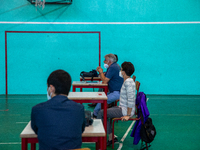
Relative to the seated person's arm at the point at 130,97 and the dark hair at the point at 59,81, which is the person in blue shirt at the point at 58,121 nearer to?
the dark hair at the point at 59,81

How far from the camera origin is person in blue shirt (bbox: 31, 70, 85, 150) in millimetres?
1610

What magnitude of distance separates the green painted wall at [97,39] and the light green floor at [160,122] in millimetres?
862

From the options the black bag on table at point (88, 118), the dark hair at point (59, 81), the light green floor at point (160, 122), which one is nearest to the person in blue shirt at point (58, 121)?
Answer: the dark hair at point (59, 81)

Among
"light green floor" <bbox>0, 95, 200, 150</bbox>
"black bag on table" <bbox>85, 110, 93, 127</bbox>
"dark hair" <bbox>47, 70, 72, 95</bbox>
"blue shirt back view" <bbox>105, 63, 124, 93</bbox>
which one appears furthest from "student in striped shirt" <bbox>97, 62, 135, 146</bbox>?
"dark hair" <bbox>47, 70, 72, 95</bbox>

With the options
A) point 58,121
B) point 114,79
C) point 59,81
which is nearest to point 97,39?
point 114,79

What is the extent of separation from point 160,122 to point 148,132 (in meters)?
1.67

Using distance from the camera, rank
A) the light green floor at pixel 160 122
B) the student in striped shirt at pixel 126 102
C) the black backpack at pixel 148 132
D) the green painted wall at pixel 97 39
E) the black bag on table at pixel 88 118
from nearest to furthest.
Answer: the black bag on table at pixel 88 118 → the black backpack at pixel 148 132 → the student in striped shirt at pixel 126 102 → the light green floor at pixel 160 122 → the green painted wall at pixel 97 39

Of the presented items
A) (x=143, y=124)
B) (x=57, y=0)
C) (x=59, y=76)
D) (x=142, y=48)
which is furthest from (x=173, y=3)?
(x=59, y=76)

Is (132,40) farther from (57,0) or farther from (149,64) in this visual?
(57,0)

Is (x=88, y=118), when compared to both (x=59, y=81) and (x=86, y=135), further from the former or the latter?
(x=59, y=81)

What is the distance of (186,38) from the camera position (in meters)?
7.63

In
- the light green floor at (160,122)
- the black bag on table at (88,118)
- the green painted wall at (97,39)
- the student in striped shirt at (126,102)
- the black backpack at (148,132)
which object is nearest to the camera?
the black bag on table at (88,118)

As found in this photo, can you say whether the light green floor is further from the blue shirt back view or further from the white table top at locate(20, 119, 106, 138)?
the white table top at locate(20, 119, 106, 138)

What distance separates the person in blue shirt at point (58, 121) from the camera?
5.28 ft
